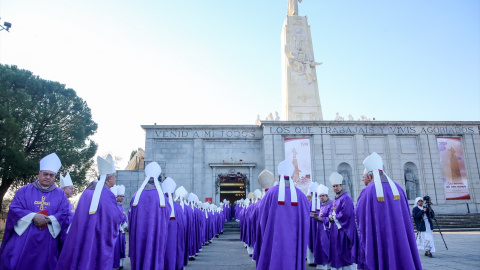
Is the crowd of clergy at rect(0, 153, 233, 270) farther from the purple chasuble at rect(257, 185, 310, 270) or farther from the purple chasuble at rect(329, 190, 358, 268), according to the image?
the purple chasuble at rect(329, 190, 358, 268)

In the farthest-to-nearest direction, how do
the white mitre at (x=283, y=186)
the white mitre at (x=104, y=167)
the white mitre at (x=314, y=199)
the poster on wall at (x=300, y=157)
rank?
the poster on wall at (x=300, y=157) → the white mitre at (x=314, y=199) → the white mitre at (x=283, y=186) → the white mitre at (x=104, y=167)

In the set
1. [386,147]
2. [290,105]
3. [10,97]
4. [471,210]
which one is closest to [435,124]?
[386,147]

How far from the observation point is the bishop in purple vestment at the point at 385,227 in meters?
5.26

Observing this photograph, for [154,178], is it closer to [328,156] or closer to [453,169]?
[328,156]

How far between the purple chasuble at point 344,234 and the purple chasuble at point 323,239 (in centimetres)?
56

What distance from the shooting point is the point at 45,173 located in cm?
525

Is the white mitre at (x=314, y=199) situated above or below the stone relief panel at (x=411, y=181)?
below

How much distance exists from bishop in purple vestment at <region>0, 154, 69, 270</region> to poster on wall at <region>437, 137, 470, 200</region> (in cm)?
2778

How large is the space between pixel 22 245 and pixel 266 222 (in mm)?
3804

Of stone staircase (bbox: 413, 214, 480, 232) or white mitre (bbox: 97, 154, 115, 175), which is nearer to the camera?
white mitre (bbox: 97, 154, 115, 175)

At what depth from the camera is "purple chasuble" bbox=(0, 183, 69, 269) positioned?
4.76 m

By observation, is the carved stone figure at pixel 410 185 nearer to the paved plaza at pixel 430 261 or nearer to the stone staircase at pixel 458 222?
the stone staircase at pixel 458 222

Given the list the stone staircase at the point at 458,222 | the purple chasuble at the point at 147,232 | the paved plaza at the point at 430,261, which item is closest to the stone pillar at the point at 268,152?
the stone staircase at the point at 458,222

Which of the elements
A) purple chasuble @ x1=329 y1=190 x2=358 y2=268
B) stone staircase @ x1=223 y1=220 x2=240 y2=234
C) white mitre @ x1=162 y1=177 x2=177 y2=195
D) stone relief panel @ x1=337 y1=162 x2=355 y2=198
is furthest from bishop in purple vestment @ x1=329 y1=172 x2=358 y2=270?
stone relief panel @ x1=337 y1=162 x2=355 y2=198
